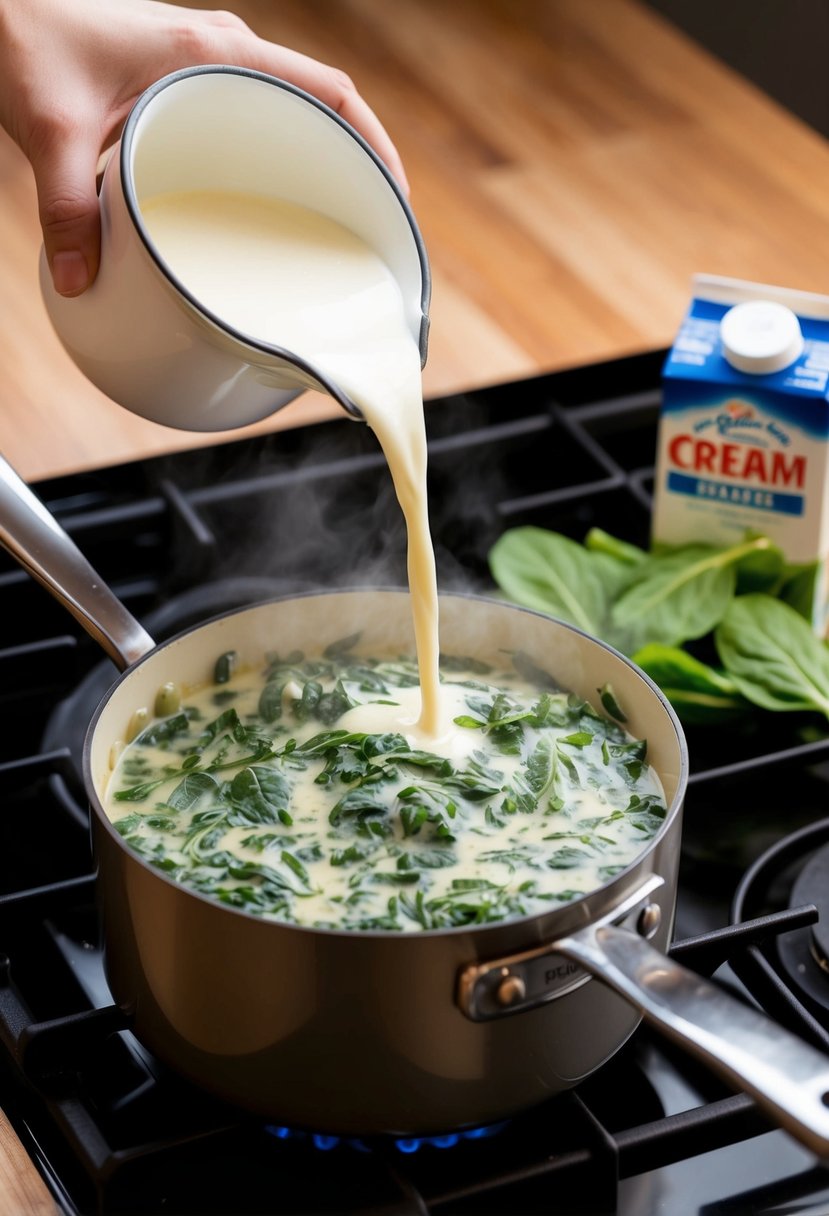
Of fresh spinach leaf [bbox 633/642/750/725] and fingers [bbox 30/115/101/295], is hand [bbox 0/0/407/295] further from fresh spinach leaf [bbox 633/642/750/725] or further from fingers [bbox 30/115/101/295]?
fresh spinach leaf [bbox 633/642/750/725]

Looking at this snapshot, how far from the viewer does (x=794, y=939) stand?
1.12 m

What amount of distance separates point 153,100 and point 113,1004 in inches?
22.1

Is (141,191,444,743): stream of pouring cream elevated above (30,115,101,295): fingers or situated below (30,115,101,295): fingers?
below

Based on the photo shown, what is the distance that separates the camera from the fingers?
109 centimetres

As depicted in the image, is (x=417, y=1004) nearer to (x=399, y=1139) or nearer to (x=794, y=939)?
(x=399, y=1139)

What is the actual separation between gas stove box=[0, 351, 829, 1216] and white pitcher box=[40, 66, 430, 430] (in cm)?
29

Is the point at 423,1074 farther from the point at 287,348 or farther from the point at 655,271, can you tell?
the point at 655,271

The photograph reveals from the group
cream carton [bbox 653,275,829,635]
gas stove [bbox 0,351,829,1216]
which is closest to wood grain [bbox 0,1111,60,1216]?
gas stove [bbox 0,351,829,1216]

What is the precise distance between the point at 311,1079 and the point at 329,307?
1.69ft

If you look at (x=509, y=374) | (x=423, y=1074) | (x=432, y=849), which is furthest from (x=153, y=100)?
(x=509, y=374)

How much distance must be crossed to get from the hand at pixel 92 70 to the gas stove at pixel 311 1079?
14.6 inches

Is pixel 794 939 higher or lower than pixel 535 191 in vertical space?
lower

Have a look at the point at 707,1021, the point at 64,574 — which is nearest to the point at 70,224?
the point at 64,574

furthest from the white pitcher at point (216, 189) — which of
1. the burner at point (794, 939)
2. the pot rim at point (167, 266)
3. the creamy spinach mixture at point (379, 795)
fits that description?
the burner at point (794, 939)
